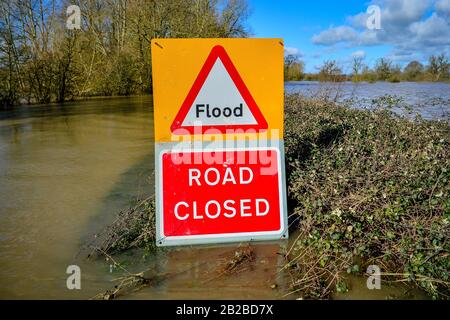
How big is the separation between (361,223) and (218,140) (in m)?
1.33

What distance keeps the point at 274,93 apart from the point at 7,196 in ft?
12.9

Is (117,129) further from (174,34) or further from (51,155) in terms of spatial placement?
(174,34)

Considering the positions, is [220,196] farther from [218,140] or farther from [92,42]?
[92,42]

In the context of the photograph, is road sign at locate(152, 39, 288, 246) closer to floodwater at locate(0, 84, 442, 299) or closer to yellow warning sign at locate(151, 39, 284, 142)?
yellow warning sign at locate(151, 39, 284, 142)

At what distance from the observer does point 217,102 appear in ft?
9.31

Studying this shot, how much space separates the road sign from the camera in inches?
110

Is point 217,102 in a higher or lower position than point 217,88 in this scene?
lower

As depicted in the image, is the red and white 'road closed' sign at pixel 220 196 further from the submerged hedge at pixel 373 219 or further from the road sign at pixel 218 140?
the submerged hedge at pixel 373 219

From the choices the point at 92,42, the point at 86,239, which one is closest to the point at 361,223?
the point at 86,239

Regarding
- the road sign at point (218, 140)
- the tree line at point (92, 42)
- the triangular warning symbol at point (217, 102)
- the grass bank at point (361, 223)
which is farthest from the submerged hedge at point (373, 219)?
the tree line at point (92, 42)

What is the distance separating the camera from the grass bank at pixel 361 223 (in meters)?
2.49

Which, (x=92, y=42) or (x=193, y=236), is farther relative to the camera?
(x=92, y=42)
